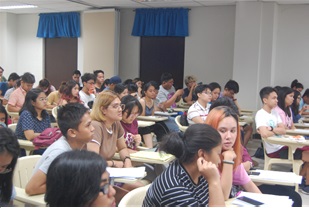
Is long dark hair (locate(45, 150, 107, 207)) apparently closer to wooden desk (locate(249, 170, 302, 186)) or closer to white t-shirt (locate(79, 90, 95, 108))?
wooden desk (locate(249, 170, 302, 186))

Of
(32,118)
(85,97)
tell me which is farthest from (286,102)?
(32,118)

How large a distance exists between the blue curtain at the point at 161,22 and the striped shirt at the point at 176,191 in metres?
7.05

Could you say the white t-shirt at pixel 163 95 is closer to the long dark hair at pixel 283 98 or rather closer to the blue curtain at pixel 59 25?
the long dark hair at pixel 283 98

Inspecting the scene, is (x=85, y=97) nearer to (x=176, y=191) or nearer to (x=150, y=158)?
(x=150, y=158)

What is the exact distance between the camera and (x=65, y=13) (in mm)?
9680

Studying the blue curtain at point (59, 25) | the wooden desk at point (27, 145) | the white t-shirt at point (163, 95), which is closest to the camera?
the wooden desk at point (27, 145)

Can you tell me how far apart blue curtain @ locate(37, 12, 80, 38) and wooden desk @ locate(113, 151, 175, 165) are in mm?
7043

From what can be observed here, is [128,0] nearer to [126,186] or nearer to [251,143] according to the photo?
[251,143]

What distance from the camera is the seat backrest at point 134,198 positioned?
1.86 meters

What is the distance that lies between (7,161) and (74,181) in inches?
32.1

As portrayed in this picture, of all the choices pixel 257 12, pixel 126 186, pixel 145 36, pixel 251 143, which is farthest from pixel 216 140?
pixel 145 36

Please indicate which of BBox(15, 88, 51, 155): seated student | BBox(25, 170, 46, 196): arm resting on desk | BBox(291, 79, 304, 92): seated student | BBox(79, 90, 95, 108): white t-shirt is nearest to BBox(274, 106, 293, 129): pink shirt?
BBox(291, 79, 304, 92): seated student

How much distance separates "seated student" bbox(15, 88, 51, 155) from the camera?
143 inches

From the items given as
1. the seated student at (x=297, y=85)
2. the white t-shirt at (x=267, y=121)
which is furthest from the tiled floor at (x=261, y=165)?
the seated student at (x=297, y=85)
